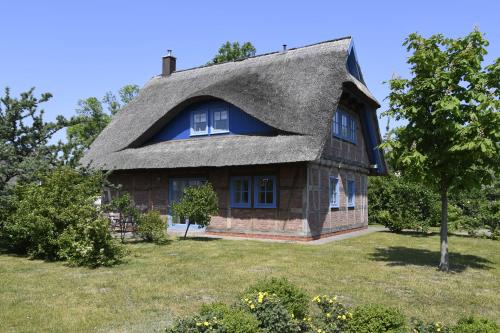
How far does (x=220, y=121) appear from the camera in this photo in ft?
52.3

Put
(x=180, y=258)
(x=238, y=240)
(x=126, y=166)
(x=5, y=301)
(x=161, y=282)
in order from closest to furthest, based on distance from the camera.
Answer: (x=5, y=301), (x=161, y=282), (x=180, y=258), (x=238, y=240), (x=126, y=166)

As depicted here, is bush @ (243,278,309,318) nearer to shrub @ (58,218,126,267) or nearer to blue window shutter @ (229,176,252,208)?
shrub @ (58,218,126,267)

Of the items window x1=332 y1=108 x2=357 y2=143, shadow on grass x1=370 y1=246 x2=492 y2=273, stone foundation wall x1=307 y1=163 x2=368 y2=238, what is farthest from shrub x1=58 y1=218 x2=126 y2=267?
window x1=332 y1=108 x2=357 y2=143

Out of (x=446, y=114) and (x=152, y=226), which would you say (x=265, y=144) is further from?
(x=446, y=114)

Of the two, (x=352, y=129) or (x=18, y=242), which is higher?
(x=352, y=129)

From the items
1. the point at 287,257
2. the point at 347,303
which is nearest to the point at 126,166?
the point at 287,257

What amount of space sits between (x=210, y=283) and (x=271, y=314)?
10.0 feet

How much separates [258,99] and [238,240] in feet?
15.6

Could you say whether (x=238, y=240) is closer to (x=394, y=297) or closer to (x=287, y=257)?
(x=287, y=257)

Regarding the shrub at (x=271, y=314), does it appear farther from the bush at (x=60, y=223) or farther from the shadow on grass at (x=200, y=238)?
the shadow on grass at (x=200, y=238)

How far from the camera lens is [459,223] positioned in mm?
16812

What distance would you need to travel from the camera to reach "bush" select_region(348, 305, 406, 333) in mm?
4062

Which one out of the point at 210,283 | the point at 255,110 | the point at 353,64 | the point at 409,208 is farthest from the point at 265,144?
the point at 409,208

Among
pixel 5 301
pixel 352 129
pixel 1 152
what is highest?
pixel 352 129
